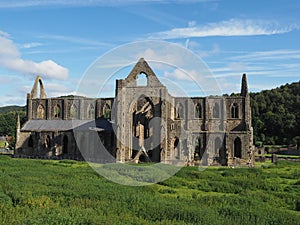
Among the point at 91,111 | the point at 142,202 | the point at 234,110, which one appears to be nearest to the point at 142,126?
the point at 91,111

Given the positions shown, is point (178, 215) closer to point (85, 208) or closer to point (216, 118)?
point (85, 208)

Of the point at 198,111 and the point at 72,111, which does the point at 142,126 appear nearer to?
the point at 198,111

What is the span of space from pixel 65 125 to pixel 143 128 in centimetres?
1206

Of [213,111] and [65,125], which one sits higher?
[213,111]

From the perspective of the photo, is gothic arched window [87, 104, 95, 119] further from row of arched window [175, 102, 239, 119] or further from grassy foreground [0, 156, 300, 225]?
grassy foreground [0, 156, 300, 225]

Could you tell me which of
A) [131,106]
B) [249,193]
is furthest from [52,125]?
[249,193]

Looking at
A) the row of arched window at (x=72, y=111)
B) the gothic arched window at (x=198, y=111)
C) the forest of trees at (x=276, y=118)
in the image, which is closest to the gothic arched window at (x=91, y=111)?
the row of arched window at (x=72, y=111)

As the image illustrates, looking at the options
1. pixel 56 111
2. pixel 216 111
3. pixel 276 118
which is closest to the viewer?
pixel 216 111

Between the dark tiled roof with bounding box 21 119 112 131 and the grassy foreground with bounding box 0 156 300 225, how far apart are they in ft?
82.5

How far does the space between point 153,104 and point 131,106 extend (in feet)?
9.81

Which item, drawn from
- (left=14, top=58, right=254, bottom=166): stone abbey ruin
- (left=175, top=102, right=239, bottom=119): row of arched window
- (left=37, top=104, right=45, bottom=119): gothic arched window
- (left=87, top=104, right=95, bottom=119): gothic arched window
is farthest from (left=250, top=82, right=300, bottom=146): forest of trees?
(left=37, top=104, right=45, bottom=119): gothic arched window

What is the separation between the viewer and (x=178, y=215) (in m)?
17.6

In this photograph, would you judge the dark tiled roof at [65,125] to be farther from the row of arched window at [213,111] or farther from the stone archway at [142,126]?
the row of arched window at [213,111]

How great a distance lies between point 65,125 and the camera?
5844 cm
